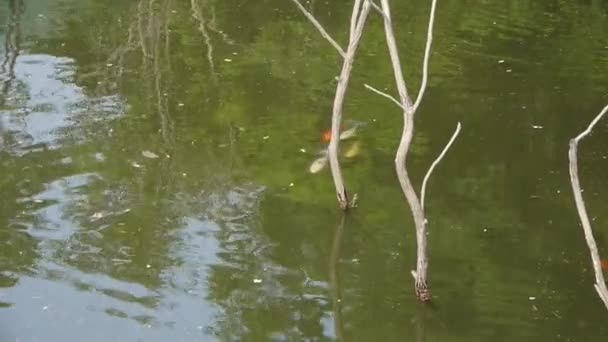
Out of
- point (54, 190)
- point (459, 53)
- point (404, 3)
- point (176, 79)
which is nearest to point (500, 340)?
point (54, 190)

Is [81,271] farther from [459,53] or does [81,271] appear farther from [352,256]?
[459,53]

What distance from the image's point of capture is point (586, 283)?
19.7 ft

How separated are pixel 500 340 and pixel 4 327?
2.86 m

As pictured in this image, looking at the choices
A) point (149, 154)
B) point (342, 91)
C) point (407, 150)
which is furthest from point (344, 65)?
point (149, 154)

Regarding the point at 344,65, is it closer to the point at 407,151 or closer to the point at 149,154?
the point at 407,151

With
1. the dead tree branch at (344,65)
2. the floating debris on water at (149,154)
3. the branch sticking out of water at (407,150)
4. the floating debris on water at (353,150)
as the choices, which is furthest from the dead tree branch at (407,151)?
the floating debris on water at (149,154)

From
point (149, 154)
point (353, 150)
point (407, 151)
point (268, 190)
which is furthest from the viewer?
point (353, 150)

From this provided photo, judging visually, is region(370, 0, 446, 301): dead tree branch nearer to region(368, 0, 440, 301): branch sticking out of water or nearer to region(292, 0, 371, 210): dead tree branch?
region(368, 0, 440, 301): branch sticking out of water

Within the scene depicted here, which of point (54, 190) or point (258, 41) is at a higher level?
point (258, 41)

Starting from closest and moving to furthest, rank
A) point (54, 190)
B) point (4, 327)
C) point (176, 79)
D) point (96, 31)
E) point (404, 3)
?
point (4, 327) → point (54, 190) → point (176, 79) → point (96, 31) → point (404, 3)

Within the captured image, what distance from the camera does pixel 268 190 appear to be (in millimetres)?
7172

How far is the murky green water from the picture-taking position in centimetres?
560

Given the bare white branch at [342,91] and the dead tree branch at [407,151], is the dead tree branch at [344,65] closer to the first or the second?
the bare white branch at [342,91]

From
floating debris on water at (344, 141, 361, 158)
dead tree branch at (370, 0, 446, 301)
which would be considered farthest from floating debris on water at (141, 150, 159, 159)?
dead tree branch at (370, 0, 446, 301)
